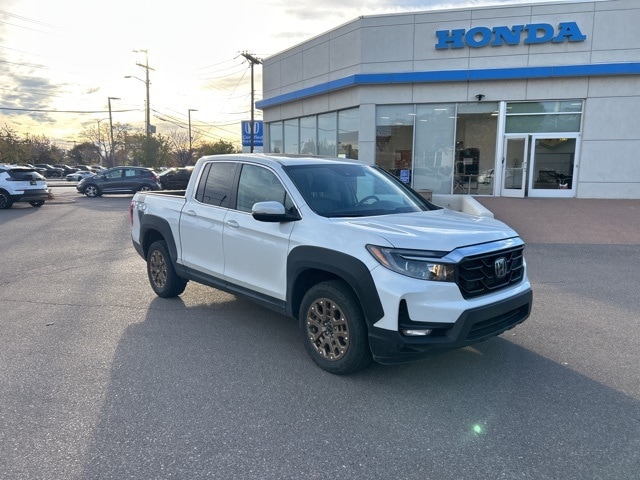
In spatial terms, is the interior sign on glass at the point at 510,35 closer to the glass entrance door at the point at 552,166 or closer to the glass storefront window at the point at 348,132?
the glass entrance door at the point at 552,166

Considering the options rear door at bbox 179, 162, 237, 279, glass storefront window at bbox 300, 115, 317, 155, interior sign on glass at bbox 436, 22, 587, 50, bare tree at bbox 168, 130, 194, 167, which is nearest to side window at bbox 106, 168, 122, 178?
glass storefront window at bbox 300, 115, 317, 155

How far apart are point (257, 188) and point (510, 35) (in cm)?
1538

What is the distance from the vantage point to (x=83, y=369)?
4.08 m

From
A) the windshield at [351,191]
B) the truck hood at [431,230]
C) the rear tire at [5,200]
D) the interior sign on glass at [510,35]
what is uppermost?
the interior sign on glass at [510,35]

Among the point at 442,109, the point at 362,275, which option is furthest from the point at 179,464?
the point at 442,109

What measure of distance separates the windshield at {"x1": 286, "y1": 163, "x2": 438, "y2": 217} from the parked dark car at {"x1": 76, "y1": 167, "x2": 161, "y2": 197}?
2060cm

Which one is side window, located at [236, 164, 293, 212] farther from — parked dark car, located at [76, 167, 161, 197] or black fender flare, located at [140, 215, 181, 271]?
parked dark car, located at [76, 167, 161, 197]

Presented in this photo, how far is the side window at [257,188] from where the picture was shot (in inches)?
179

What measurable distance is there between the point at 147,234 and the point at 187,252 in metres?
1.16

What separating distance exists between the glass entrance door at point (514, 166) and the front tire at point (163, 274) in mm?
14731

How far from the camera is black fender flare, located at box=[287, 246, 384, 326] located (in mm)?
3525

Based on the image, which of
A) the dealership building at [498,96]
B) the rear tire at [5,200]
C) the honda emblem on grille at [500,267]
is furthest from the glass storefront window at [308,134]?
the honda emblem on grille at [500,267]

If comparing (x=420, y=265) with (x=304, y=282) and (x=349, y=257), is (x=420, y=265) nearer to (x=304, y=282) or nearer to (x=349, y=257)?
(x=349, y=257)

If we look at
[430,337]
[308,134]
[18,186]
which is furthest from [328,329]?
[308,134]
